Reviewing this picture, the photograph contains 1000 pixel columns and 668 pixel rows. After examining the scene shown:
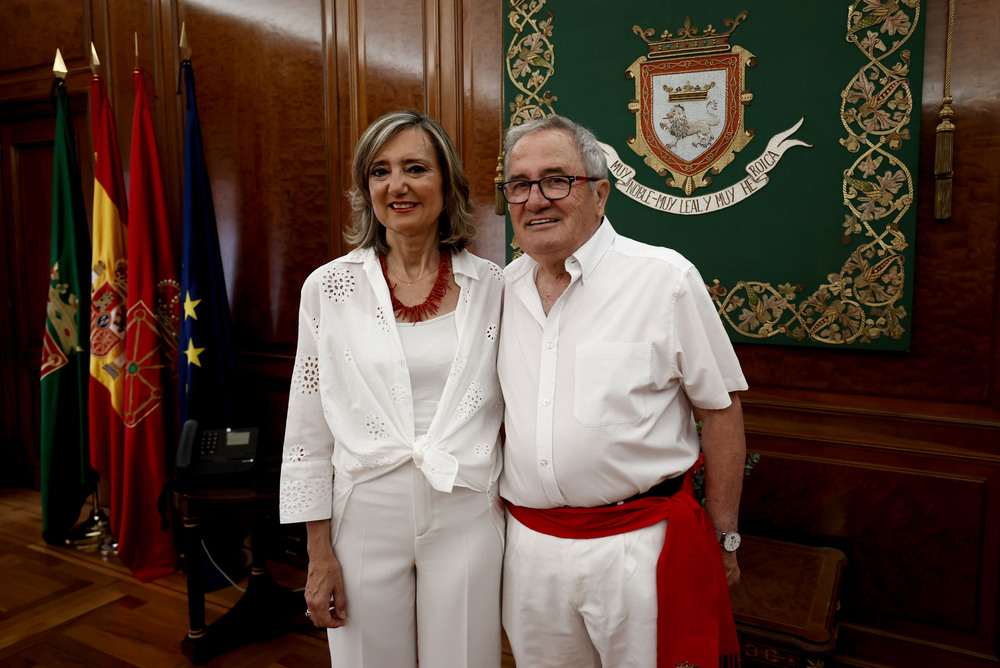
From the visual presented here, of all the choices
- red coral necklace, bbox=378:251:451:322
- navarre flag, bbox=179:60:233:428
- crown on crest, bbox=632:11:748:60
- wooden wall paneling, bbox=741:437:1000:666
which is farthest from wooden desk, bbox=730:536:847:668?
navarre flag, bbox=179:60:233:428

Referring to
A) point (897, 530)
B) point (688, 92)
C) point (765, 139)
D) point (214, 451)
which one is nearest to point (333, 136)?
point (214, 451)

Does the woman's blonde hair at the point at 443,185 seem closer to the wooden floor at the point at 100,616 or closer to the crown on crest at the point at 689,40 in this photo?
the crown on crest at the point at 689,40

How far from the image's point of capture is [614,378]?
1284mm

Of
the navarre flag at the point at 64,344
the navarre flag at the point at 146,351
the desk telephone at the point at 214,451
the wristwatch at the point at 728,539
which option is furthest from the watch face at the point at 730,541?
the navarre flag at the point at 64,344

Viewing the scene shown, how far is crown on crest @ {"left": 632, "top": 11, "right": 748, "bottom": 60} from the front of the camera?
2.08m

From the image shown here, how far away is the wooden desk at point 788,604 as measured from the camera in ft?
5.54

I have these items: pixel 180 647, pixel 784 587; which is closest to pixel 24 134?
pixel 180 647

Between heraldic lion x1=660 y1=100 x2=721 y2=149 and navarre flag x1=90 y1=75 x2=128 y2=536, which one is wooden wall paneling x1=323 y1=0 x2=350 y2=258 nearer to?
navarre flag x1=90 y1=75 x2=128 y2=536

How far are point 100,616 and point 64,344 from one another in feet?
4.33

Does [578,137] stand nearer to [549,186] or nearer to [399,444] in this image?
[549,186]

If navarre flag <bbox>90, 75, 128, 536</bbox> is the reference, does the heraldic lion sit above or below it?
above

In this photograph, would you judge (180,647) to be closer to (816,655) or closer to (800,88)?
(816,655)

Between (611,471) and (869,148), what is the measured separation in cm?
135

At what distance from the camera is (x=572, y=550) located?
130 centimetres
